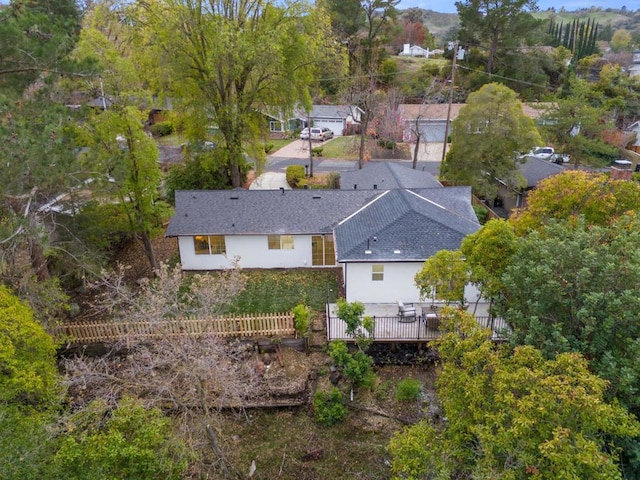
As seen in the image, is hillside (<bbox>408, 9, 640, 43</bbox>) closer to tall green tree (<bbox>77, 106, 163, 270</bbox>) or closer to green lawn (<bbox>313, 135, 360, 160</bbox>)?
green lawn (<bbox>313, 135, 360, 160</bbox>)

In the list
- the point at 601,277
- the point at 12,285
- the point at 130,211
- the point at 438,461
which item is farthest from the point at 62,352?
the point at 601,277

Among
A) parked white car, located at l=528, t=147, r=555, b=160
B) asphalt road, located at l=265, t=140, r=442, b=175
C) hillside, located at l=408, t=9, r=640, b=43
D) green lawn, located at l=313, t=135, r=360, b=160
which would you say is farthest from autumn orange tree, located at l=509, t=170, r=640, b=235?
hillside, located at l=408, t=9, r=640, b=43

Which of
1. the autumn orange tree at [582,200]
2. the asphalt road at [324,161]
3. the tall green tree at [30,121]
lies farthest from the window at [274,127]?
the autumn orange tree at [582,200]

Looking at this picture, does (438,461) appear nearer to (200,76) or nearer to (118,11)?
(200,76)

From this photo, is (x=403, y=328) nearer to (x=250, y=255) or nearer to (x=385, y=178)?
(x=250, y=255)

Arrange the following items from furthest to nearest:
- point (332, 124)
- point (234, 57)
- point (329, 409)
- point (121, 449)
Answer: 1. point (332, 124)
2. point (234, 57)
3. point (329, 409)
4. point (121, 449)

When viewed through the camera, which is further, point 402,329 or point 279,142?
point 279,142

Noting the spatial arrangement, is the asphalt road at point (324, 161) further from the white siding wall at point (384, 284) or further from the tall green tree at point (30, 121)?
the tall green tree at point (30, 121)

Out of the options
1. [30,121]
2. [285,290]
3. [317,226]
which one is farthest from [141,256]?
[30,121]
